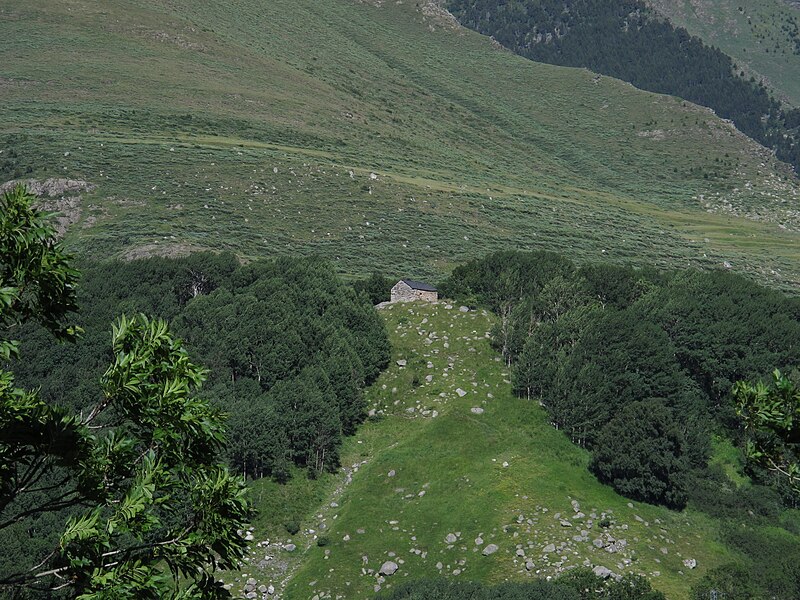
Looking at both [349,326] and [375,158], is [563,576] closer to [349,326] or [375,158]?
[349,326]

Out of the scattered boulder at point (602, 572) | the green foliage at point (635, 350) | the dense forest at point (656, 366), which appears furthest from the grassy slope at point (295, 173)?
the scattered boulder at point (602, 572)

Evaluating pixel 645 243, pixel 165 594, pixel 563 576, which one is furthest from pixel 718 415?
pixel 645 243

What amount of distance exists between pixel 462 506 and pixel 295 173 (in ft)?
287

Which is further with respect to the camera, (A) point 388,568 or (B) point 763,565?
(B) point 763,565

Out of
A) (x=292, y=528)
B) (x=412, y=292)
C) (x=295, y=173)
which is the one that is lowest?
(x=292, y=528)

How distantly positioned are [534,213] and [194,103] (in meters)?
62.3

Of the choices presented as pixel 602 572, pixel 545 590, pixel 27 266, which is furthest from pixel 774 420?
pixel 602 572

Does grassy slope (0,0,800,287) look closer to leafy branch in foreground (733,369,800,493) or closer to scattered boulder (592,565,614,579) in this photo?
scattered boulder (592,565,614,579)

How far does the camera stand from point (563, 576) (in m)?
45.1

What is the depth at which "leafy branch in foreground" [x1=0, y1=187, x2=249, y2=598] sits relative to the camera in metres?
12.1

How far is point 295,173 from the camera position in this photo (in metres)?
135

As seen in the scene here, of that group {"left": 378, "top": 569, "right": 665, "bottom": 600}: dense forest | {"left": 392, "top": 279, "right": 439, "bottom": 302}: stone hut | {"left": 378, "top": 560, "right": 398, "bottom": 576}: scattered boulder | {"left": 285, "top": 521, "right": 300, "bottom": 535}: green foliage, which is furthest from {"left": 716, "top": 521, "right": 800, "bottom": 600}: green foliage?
{"left": 392, "top": 279, "right": 439, "bottom": 302}: stone hut

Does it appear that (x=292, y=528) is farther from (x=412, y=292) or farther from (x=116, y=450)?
(x=116, y=450)

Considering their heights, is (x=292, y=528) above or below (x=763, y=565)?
below
